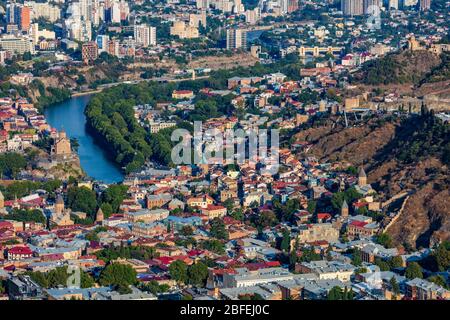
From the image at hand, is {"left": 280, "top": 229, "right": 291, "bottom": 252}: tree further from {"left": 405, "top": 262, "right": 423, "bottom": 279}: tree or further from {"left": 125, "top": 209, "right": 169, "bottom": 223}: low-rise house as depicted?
{"left": 125, "top": 209, "right": 169, "bottom": 223}: low-rise house

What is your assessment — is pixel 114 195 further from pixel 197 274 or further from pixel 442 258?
pixel 442 258

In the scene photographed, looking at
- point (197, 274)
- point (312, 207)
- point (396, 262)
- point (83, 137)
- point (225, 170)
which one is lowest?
point (83, 137)

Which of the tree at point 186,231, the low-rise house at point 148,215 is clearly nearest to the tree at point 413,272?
the tree at point 186,231

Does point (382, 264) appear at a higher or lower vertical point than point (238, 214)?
higher

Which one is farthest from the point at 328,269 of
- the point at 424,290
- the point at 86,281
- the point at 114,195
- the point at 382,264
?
the point at 114,195

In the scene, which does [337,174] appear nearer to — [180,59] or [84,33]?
[180,59]

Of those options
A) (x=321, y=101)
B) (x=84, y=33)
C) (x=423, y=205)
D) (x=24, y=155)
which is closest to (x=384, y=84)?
(x=321, y=101)

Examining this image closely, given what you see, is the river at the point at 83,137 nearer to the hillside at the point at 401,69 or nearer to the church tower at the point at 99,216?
the church tower at the point at 99,216

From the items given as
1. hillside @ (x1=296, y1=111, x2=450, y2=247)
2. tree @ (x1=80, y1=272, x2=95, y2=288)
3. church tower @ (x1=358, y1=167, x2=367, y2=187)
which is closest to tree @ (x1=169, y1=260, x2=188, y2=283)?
tree @ (x1=80, y1=272, x2=95, y2=288)
